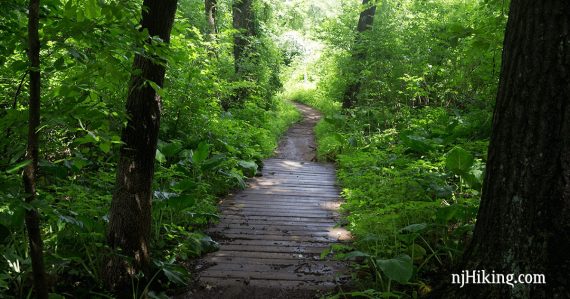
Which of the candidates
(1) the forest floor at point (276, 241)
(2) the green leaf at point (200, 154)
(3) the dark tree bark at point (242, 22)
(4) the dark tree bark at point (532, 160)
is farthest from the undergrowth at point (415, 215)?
(3) the dark tree bark at point (242, 22)

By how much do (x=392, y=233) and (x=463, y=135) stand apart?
3.59m

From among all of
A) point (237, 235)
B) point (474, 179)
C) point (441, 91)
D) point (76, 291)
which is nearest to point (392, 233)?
point (474, 179)

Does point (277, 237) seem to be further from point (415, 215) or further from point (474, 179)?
point (474, 179)

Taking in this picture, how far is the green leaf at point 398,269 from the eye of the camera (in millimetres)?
2986

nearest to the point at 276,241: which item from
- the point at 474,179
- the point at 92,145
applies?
the point at 474,179

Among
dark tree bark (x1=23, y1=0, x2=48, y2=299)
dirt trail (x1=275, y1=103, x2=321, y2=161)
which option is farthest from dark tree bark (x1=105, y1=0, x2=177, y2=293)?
dirt trail (x1=275, y1=103, x2=321, y2=161)

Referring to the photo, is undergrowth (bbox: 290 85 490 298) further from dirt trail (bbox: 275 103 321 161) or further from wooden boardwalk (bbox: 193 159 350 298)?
dirt trail (bbox: 275 103 321 161)

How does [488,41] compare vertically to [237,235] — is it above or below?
above

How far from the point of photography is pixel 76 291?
10.7 feet

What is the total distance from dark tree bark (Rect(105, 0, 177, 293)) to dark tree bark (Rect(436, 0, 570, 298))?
2.51 metres

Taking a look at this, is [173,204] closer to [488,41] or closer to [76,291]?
[76,291]

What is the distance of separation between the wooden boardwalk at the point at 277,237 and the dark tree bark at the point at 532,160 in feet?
5.57

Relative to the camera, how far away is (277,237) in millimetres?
4992

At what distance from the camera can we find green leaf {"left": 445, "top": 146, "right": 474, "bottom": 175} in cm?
422
